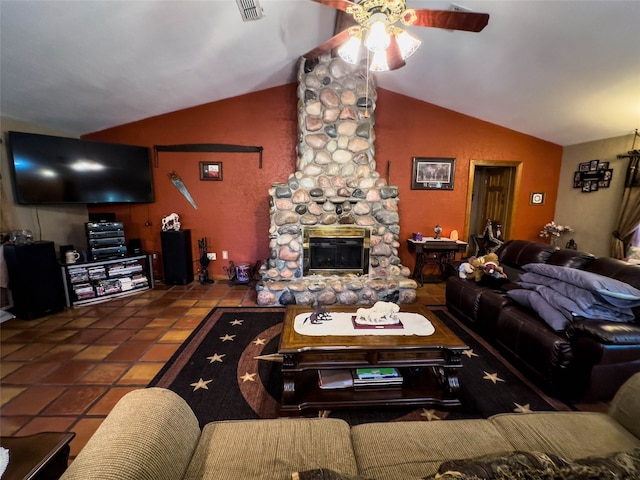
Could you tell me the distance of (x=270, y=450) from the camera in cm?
98

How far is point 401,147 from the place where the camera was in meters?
4.17

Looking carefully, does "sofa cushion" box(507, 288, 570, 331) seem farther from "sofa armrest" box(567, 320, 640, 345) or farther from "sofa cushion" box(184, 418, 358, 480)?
"sofa cushion" box(184, 418, 358, 480)

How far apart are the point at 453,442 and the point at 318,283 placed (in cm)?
248

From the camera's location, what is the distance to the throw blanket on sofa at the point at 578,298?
1.76 m

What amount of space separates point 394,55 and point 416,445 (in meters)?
2.36

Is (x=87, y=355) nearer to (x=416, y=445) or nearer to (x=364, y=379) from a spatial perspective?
(x=364, y=379)

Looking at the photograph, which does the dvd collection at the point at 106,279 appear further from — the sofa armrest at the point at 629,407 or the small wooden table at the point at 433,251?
the sofa armrest at the point at 629,407

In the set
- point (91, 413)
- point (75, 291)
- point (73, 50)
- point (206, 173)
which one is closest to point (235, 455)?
point (91, 413)

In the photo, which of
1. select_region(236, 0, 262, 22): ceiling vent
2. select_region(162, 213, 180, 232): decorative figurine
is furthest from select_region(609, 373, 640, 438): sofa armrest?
select_region(162, 213, 180, 232): decorative figurine

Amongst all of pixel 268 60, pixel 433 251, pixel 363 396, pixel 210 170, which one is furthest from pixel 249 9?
pixel 433 251

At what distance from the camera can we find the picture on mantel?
3.70m

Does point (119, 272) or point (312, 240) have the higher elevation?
point (312, 240)

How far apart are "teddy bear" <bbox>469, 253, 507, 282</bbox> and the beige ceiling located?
1.93 metres

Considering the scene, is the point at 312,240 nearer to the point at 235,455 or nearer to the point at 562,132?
the point at 235,455
